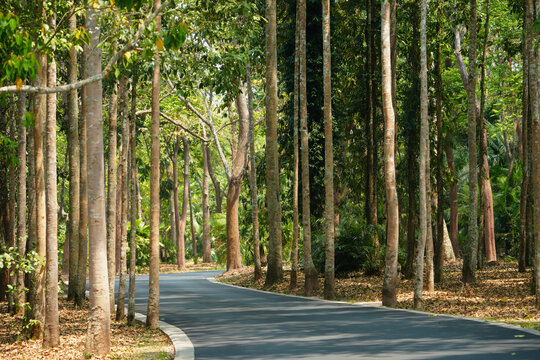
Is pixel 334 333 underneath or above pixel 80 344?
above

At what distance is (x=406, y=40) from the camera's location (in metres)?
28.7

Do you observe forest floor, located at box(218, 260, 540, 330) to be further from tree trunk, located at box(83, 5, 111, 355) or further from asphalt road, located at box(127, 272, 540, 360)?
tree trunk, located at box(83, 5, 111, 355)

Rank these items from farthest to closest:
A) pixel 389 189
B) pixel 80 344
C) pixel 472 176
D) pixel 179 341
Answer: pixel 472 176 < pixel 389 189 < pixel 80 344 < pixel 179 341

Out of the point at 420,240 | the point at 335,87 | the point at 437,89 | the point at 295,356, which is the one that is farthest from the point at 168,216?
the point at 295,356

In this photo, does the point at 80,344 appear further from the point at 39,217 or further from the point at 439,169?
the point at 439,169

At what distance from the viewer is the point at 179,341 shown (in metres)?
13.5

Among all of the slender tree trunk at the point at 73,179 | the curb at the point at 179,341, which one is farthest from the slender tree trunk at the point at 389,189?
the slender tree trunk at the point at 73,179

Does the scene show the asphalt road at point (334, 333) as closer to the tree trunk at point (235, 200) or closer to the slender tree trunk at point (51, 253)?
the slender tree trunk at point (51, 253)

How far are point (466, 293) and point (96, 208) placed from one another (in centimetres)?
1261

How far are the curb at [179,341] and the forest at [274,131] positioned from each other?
69cm

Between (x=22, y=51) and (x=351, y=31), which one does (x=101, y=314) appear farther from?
(x=351, y=31)

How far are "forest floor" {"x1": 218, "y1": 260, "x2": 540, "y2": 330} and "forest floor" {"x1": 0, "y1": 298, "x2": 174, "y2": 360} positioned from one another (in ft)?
24.1

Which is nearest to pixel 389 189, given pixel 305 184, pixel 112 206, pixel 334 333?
pixel 305 184

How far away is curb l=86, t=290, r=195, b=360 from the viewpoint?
11.6 metres
